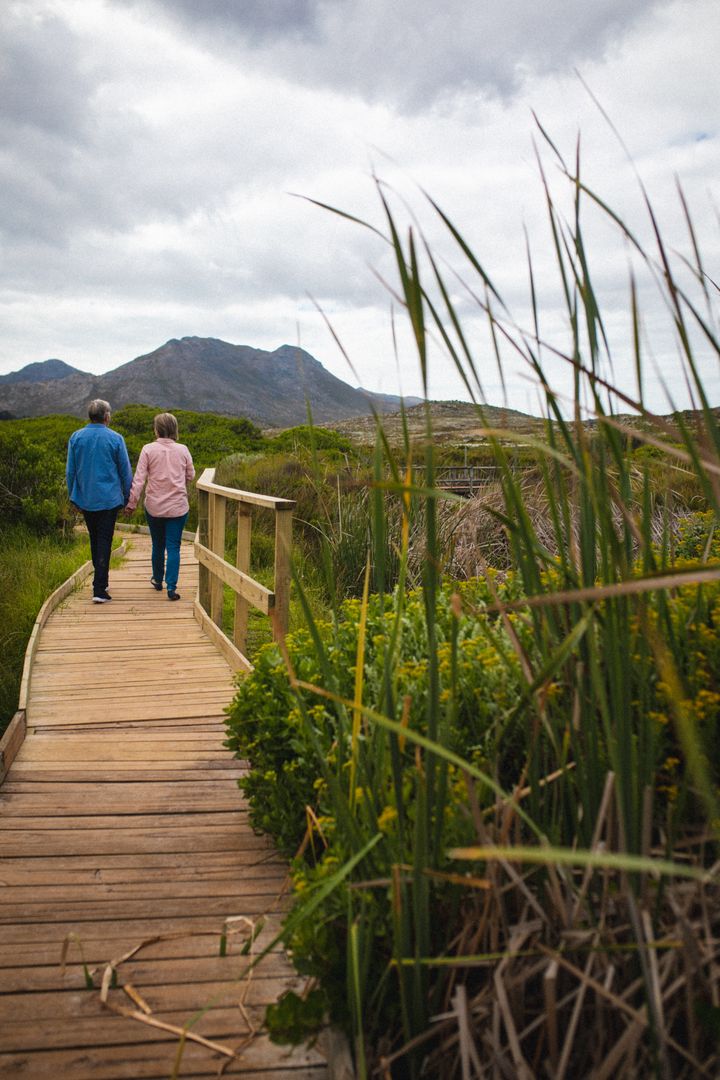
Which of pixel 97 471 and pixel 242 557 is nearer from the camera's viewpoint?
pixel 242 557

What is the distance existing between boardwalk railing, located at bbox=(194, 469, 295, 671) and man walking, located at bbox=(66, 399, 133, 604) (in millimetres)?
793

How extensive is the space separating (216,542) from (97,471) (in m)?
1.39

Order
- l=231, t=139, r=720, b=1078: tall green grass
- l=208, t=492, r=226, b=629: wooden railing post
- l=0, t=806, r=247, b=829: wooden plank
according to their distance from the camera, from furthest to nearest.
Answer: l=208, t=492, r=226, b=629: wooden railing post → l=0, t=806, r=247, b=829: wooden plank → l=231, t=139, r=720, b=1078: tall green grass

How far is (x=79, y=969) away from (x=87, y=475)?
5303mm

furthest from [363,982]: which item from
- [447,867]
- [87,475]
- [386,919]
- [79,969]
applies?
[87,475]

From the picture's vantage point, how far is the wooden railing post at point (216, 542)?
21.3 feet

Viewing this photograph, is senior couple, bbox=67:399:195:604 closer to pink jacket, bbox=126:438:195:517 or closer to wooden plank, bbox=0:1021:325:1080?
pink jacket, bbox=126:438:195:517

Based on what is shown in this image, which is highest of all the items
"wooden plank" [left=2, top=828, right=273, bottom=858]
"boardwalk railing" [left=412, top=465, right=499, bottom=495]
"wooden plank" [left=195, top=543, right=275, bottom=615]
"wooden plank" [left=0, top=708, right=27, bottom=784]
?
"boardwalk railing" [left=412, top=465, right=499, bottom=495]

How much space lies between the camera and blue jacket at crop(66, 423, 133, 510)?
703cm

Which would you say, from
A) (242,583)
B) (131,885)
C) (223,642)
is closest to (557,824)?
(131,885)

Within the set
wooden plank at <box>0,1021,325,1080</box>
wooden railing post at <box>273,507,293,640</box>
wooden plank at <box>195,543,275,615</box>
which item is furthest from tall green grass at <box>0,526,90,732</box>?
wooden plank at <box>0,1021,325,1080</box>

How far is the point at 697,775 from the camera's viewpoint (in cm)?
71

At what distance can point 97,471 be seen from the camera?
7.05 metres

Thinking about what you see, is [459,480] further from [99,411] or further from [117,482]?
[99,411]
